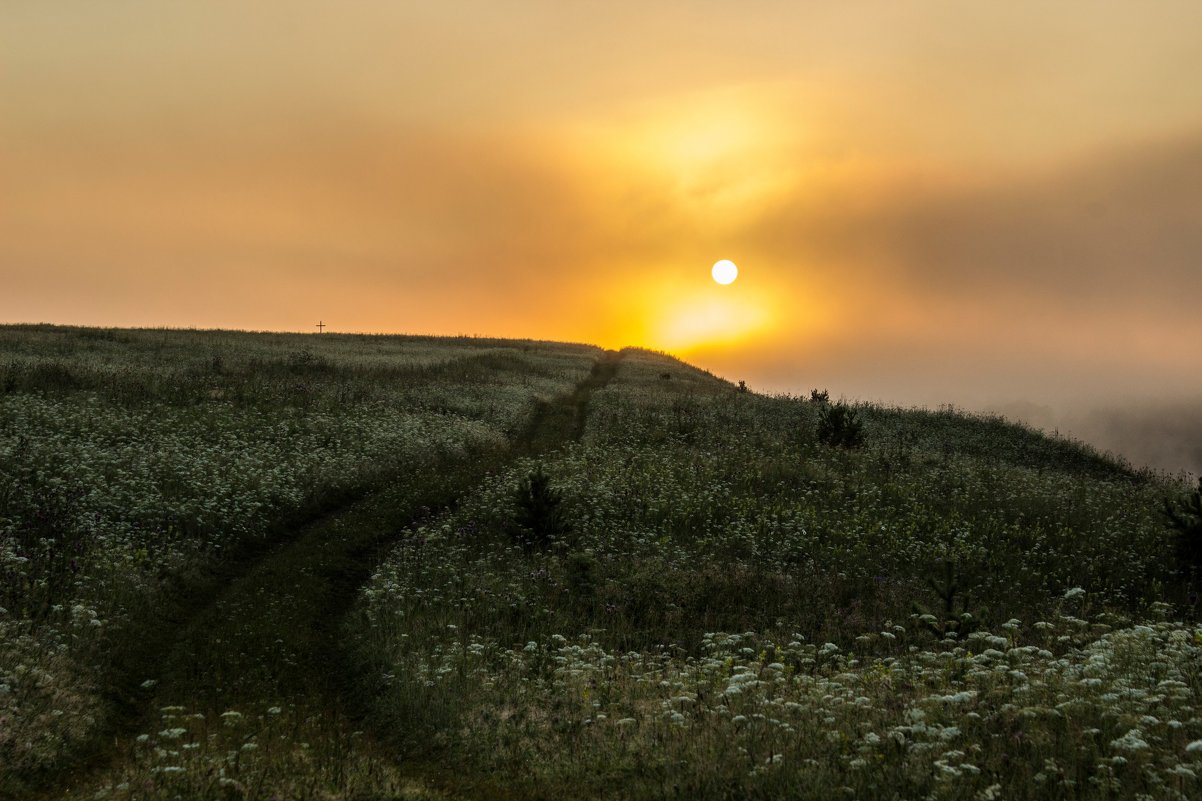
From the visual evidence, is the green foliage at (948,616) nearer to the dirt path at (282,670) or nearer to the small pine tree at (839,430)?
the dirt path at (282,670)

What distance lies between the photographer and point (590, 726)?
959 centimetres

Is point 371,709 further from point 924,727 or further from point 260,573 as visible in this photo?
point 924,727

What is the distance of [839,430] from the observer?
31125 millimetres

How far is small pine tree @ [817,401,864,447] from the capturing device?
3077 cm

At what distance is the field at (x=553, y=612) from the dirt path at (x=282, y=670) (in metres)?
0.06

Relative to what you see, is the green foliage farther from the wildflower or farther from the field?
the wildflower

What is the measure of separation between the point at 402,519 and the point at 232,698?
9.49 m

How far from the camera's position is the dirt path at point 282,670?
8.71 metres

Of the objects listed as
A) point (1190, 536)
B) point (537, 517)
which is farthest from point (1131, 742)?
point (1190, 536)

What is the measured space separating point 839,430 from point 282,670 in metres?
24.2

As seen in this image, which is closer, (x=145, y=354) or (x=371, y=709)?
(x=371, y=709)

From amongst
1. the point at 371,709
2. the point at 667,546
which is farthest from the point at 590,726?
the point at 667,546

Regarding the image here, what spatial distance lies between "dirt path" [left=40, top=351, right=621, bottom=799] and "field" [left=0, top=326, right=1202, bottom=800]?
0.06 m

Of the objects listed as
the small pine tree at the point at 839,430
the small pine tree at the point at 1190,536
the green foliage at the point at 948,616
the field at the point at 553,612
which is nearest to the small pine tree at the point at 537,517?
the field at the point at 553,612
